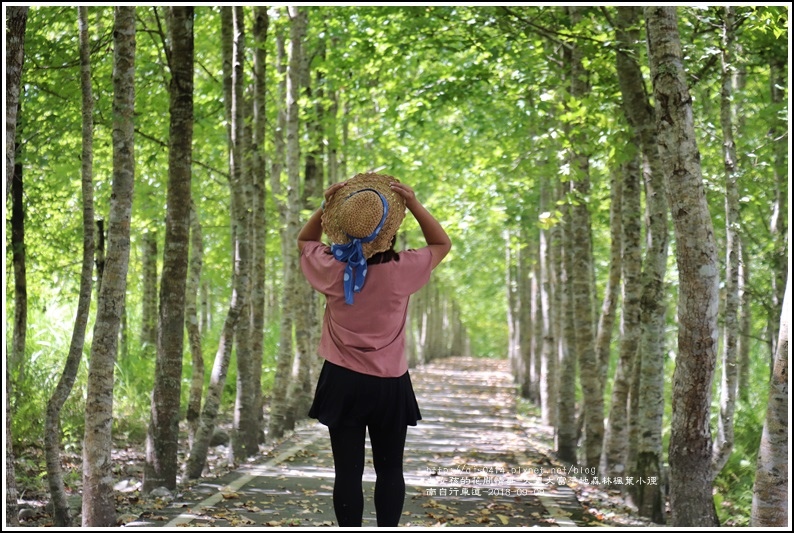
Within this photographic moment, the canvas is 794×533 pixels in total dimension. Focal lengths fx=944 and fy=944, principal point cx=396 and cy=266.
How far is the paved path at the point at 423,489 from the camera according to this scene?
866 centimetres

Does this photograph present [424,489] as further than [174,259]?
Yes

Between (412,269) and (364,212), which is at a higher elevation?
(364,212)

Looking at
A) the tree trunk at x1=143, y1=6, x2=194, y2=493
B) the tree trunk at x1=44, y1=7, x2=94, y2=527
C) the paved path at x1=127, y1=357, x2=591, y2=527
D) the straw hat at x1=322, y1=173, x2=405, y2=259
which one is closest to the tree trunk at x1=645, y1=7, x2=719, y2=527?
the paved path at x1=127, y1=357, x2=591, y2=527

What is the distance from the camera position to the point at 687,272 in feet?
23.0

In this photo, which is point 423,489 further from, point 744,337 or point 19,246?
point 744,337

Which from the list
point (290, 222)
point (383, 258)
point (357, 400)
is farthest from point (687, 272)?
point (290, 222)

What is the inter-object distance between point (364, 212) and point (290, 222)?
10.5 metres

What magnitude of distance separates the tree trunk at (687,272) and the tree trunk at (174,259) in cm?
488

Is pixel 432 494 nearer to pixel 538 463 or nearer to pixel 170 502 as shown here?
pixel 170 502

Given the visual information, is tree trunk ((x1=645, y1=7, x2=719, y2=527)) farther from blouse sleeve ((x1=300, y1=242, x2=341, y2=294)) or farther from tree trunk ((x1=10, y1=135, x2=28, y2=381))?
tree trunk ((x1=10, y1=135, x2=28, y2=381))

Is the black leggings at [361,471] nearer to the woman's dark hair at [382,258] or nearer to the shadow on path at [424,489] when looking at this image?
the woman's dark hair at [382,258]

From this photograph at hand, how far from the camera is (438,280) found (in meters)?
51.4

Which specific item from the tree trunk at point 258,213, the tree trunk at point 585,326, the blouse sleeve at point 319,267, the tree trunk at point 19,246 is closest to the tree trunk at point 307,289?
the tree trunk at point 258,213

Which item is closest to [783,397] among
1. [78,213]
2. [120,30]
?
[120,30]
